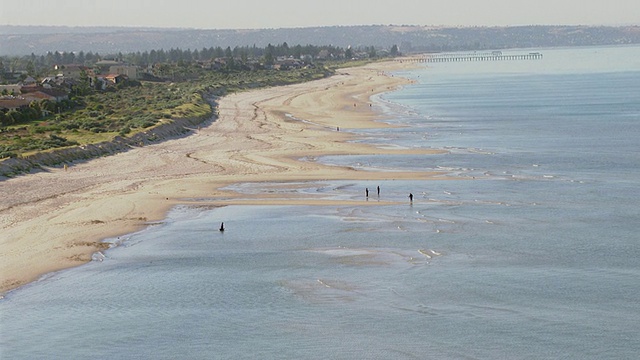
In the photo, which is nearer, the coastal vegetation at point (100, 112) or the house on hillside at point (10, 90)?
the coastal vegetation at point (100, 112)

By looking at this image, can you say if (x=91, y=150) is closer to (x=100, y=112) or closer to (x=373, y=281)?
(x=100, y=112)

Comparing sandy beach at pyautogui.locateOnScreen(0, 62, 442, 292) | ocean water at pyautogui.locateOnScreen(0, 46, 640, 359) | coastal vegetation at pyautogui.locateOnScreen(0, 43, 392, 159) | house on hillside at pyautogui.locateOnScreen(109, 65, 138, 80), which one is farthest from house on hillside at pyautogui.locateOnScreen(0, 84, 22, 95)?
ocean water at pyautogui.locateOnScreen(0, 46, 640, 359)

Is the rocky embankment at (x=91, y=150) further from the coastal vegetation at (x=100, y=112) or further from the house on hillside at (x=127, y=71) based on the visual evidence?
the house on hillside at (x=127, y=71)

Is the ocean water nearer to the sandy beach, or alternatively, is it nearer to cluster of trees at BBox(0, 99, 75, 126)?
the sandy beach

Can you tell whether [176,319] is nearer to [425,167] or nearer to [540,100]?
[425,167]

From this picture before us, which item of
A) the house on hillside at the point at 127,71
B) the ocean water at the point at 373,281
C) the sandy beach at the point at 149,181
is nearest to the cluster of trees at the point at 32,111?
the sandy beach at the point at 149,181
